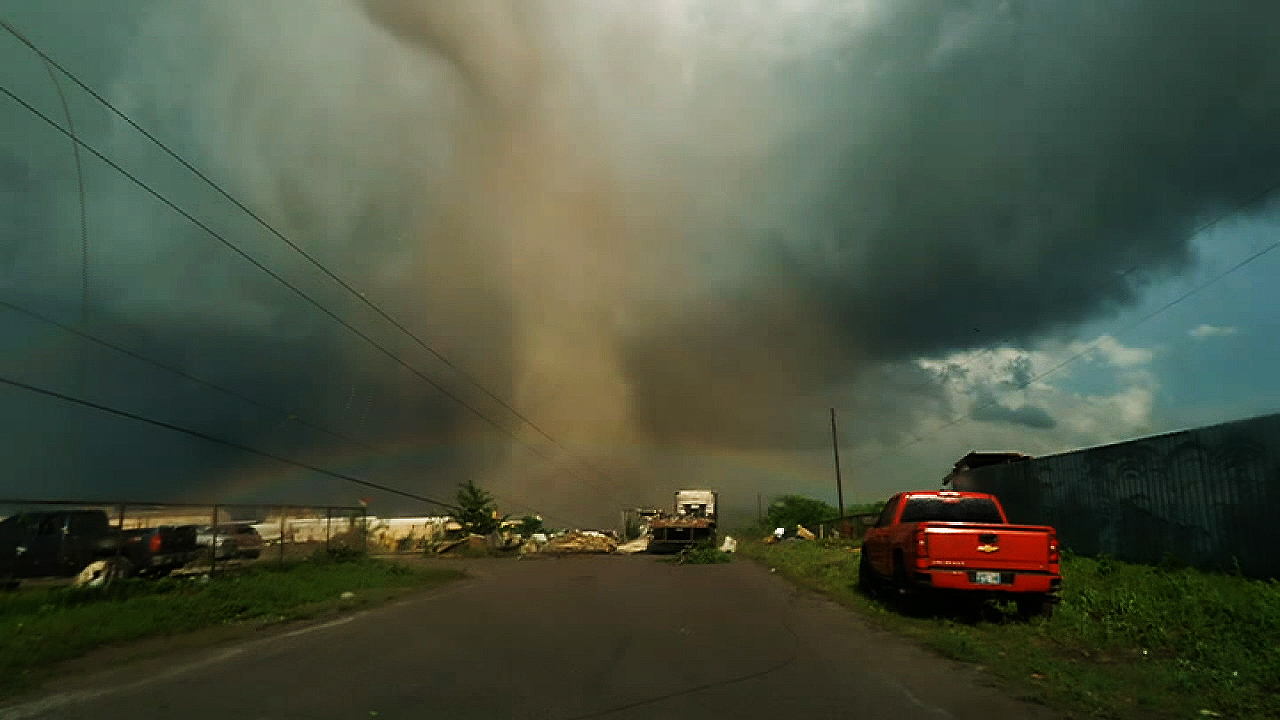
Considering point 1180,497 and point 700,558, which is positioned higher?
point 1180,497

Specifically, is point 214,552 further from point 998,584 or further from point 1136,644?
point 1136,644

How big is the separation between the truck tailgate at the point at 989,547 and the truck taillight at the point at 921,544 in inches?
1.8

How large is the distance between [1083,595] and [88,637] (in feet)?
48.9

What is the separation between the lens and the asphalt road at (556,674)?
698cm

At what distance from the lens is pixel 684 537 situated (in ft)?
144

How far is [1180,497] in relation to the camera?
57.2ft

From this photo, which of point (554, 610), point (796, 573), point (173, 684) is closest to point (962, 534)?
point (554, 610)

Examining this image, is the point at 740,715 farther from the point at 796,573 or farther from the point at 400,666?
the point at 796,573

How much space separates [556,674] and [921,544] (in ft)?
21.5

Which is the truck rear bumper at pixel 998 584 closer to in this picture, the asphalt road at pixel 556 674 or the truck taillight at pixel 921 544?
the truck taillight at pixel 921 544

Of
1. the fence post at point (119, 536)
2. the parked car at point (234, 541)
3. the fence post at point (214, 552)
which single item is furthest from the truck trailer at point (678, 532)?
the fence post at point (119, 536)

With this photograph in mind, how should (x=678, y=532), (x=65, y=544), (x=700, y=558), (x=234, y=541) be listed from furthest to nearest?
(x=678, y=532) < (x=700, y=558) < (x=234, y=541) < (x=65, y=544)

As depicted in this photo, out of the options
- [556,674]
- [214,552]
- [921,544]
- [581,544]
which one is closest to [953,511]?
[921,544]

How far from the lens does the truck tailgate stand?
40.8ft
